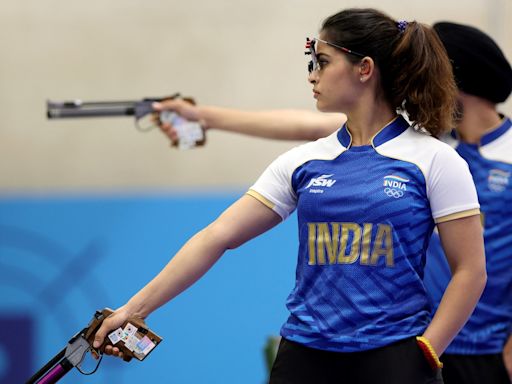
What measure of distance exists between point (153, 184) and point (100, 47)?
2.73ft

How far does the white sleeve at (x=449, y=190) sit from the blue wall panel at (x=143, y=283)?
2.86 meters

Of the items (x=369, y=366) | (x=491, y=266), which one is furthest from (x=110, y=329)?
(x=491, y=266)

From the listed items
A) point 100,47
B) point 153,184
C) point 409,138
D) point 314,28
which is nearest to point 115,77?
point 100,47

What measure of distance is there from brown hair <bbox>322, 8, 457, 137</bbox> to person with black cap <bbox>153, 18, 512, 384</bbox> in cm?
70

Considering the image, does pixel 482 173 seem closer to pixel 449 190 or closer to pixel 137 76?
pixel 449 190

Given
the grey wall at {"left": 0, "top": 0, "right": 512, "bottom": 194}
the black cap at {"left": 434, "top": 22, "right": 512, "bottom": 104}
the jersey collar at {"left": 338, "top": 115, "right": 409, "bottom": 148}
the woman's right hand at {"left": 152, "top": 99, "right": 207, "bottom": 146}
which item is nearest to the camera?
the jersey collar at {"left": 338, "top": 115, "right": 409, "bottom": 148}

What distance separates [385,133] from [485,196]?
3.06 feet

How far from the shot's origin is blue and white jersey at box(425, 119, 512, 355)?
335cm

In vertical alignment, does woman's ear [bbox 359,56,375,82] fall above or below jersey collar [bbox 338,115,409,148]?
above

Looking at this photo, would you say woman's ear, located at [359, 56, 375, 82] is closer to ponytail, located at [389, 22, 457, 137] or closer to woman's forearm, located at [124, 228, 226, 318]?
ponytail, located at [389, 22, 457, 137]

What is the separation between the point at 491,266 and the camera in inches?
133

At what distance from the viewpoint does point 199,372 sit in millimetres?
5375

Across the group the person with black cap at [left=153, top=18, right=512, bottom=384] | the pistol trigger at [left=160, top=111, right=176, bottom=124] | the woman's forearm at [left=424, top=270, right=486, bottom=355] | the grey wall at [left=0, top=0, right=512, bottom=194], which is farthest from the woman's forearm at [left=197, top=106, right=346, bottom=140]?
the grey wall at [left=0, top=0, right=512, bottom=194]

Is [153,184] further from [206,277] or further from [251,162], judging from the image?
[206,277]
